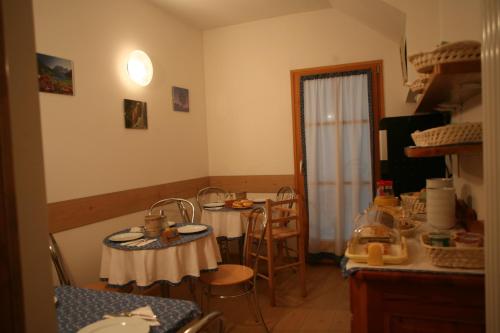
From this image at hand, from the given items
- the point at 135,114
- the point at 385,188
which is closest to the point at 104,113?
the point at 135,114

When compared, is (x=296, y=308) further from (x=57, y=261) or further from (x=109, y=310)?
(x=109, y=310)

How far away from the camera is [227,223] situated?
338cm

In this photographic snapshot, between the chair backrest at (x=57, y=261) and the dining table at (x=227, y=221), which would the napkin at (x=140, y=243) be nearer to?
the chair backrest at (x=57, y=261)

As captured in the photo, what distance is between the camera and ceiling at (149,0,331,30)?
3.79m

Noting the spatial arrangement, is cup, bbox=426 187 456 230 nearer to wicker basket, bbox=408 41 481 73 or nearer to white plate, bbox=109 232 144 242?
wicker basket, bbox=408 41 481 73

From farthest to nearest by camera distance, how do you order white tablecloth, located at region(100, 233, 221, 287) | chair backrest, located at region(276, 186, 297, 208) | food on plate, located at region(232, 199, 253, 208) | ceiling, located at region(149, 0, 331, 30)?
chair backrest, located at region(276, 186, 297, 208), ceiling, located at region(149, 0, 331, 30), food on plate, located at region(232, 199, 253, 208), white tablecloth, located at region(100, 233, 221, 287)

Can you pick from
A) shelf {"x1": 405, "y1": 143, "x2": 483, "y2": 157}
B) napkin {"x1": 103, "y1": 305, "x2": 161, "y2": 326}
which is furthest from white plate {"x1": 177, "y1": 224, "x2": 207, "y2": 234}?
shelf {"x1": 405, "y1": 143, "x2": 483, "y2": 157}

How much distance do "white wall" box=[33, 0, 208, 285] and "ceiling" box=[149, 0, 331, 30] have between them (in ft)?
0.49

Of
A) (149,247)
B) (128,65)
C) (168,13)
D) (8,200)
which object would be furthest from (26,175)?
(168,13)

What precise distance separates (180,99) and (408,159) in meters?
2.61

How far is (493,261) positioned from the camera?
33.6 inches

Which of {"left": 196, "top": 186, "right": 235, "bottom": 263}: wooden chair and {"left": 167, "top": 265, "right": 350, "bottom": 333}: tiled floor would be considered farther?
A: {"left": 196, "top": 186, "right": 235, "bottom": 263}: wooden chair

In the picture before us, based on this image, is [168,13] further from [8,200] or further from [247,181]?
[8,200]

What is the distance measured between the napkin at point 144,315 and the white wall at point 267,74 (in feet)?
10.5
